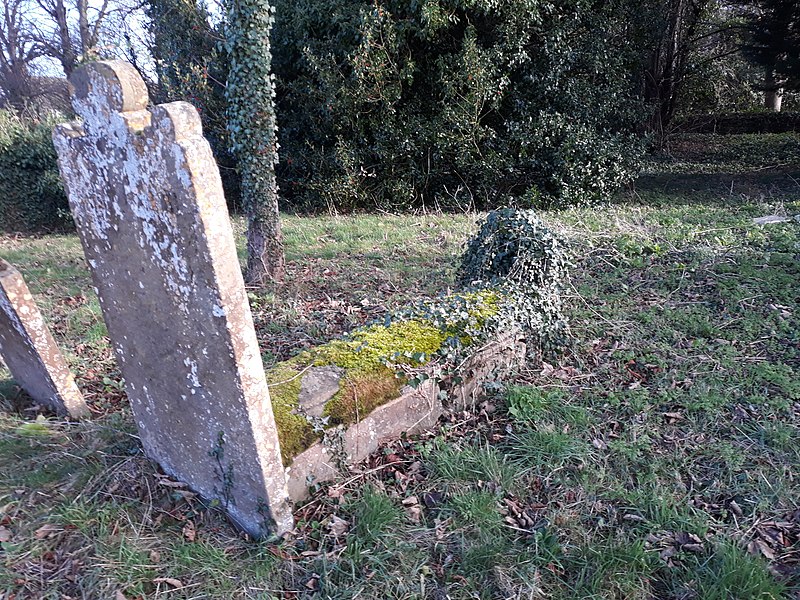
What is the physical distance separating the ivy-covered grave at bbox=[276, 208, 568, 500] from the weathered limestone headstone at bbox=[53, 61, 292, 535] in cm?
33

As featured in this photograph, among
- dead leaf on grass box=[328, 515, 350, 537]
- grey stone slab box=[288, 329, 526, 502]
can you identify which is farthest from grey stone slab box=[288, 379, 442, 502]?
dead leaf on grass box=[328, 515, 350, 537]

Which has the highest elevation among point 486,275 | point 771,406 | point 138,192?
point 138,192

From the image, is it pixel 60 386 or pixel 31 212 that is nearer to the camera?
pixel 60 386

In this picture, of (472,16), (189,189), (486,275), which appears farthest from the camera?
(472,16)

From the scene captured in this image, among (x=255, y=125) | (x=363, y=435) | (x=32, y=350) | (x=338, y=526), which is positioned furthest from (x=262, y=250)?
(x=338, y=526)

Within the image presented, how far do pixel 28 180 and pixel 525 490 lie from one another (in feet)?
44.2

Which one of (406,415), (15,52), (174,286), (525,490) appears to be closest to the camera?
(174,286)

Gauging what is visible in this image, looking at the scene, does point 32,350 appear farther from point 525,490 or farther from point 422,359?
point 525,490

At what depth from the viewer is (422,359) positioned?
3551 mm

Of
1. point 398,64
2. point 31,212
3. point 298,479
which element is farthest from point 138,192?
point 31,212

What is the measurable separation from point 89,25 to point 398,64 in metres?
13.9

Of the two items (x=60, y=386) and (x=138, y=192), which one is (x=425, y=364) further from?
(x=60, y=386)

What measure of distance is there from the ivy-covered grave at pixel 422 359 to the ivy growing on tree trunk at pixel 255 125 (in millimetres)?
2966

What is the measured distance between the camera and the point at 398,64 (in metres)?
11.3
